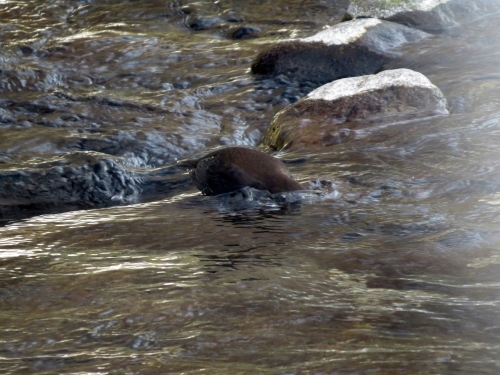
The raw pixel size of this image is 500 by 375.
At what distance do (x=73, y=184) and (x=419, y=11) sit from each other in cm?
587

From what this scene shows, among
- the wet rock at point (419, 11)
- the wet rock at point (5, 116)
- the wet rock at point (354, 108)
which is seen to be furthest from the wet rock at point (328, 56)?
the wet rock at point (5, 116)

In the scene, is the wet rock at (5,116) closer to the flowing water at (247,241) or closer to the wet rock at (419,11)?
the flowing water at (247,241)

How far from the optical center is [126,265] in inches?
128

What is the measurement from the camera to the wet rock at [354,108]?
20.6ft

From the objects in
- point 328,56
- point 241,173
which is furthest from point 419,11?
point 241,173

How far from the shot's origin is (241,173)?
4895 mm

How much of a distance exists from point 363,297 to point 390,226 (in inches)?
48.0

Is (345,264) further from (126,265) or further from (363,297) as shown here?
(126,265)

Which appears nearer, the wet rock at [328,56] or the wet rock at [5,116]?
the wet rock at [5,116]

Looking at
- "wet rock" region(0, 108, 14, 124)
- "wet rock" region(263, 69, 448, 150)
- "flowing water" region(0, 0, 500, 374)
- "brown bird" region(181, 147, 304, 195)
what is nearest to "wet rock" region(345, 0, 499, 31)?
"flowing water" region(0, 0, 500, 374)

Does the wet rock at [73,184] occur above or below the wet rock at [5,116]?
below

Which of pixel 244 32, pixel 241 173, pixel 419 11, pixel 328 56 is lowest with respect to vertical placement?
pixel 241 173

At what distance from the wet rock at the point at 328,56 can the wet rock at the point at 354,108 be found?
151 centimetres

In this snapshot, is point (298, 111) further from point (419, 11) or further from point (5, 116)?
point (419, 11)
